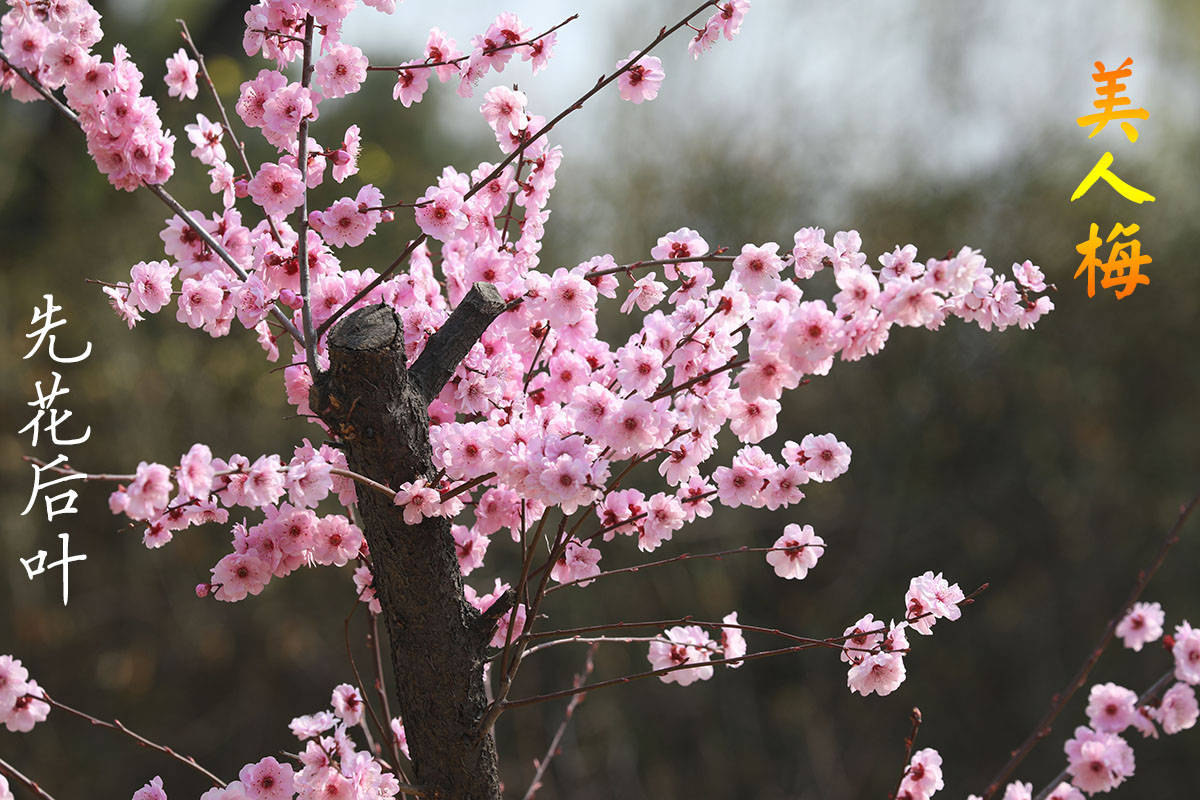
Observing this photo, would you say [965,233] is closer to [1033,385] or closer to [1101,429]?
[1033,385]

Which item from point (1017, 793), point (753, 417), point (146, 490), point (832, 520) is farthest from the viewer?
point (832, 520)

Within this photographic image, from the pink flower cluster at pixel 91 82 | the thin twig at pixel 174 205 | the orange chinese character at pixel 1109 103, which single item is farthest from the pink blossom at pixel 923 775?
the orange chinese character at pixel 1109 103

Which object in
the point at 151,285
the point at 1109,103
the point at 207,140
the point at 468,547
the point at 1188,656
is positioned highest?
the point at 1109,103

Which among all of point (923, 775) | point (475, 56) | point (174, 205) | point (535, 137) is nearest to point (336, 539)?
point (174, 205)

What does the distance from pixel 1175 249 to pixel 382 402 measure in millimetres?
4717

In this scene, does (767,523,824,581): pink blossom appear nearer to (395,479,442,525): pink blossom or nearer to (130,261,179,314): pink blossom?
(395,479,442,525): pink blossom

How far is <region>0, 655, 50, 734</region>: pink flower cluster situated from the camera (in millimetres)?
1206

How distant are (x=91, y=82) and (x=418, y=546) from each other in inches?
24.9

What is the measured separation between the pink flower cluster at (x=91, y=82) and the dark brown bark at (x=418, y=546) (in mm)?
306

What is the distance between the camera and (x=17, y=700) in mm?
1220

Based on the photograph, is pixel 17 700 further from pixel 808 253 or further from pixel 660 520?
pixel 808 253

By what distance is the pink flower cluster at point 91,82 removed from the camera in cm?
106

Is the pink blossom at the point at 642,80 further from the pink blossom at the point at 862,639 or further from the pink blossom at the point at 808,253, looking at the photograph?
the pink blossom at the point at 862,639

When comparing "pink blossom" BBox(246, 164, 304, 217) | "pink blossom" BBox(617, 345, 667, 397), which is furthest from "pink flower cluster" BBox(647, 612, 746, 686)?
"pink blossom" BBox(246, 164, 304, 217)
